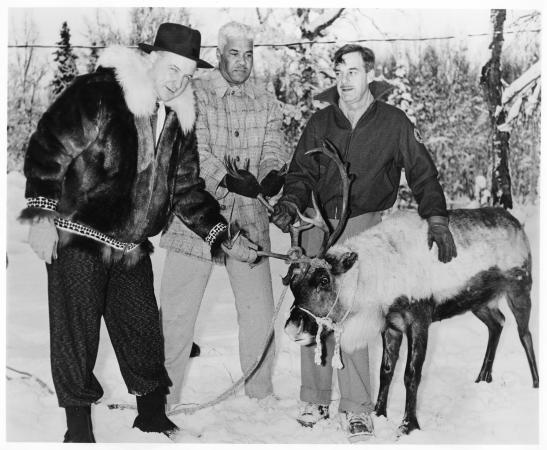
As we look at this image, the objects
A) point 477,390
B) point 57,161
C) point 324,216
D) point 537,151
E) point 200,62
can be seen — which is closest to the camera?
point 57,161

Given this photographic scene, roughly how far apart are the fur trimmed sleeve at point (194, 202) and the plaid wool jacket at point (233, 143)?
0.49ft

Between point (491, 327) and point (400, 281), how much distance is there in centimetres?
84

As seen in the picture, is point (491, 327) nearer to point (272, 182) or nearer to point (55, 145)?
point (272, 182)

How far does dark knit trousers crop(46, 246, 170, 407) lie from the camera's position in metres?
3.27

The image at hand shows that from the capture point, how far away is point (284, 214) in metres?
3.67

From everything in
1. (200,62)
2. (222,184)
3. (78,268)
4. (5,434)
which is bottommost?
(5,434)

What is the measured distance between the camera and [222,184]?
12.5 ft

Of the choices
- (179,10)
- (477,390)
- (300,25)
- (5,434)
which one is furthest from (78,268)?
(477,390)

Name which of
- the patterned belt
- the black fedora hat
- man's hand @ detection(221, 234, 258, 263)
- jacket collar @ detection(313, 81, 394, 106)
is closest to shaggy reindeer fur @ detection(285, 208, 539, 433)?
man's hand @ detection(221, 234, 258, 263)

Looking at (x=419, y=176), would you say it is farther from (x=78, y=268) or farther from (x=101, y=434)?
(x=101, y=434)

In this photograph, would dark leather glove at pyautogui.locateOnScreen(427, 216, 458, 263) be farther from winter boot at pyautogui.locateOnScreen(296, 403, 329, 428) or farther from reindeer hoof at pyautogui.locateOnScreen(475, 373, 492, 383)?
winter boot at pyautogui.locateOnScreen(296, 403, 329, 428)

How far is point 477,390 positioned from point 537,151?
1.42 metres

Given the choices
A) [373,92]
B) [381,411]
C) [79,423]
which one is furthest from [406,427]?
[373,92]

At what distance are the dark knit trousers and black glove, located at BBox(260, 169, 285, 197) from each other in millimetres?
712
